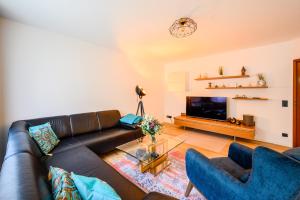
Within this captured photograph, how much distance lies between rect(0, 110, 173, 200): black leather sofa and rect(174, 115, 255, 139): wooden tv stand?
1.72 m

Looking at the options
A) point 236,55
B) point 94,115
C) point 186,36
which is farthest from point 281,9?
point 94,115

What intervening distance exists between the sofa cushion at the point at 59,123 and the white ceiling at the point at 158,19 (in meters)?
1.64

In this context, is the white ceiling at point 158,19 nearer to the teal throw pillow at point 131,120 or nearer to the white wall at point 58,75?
the white wall at point 58,75

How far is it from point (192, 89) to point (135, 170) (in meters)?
3.20

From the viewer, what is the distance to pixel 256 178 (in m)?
0.97

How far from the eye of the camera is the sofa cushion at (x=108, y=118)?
3.17 metres

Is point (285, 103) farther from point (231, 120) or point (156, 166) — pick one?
point (156, 166)

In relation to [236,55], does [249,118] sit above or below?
below

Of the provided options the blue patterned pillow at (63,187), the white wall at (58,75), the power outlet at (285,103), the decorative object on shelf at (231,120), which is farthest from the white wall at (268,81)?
the blue patterned pillow at (63,187)

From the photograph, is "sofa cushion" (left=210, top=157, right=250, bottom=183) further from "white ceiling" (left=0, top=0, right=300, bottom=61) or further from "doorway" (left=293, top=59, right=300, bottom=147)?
"doorway" (left=293, top=59, right=300, bottom=147)

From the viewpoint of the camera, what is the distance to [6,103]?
2283 mm

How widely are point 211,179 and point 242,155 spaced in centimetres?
67

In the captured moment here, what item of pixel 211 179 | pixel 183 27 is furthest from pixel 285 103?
pixel 211 179

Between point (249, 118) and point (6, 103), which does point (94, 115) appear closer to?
point (6, 103)
